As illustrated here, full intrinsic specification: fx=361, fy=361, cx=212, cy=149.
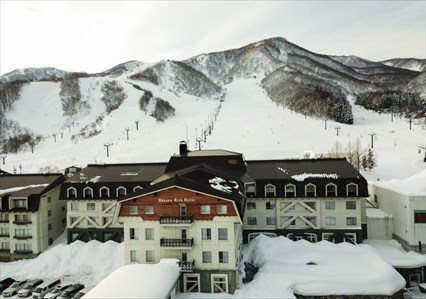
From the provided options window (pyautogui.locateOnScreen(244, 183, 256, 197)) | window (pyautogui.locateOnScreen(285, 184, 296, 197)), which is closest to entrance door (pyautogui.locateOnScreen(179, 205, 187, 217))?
window (pyautogui.locateOnScreen(244, 183, 256, 197))

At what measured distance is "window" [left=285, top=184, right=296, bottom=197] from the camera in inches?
1572

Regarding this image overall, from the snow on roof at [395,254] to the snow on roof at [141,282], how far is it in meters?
20.9

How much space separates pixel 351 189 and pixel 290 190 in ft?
21.1

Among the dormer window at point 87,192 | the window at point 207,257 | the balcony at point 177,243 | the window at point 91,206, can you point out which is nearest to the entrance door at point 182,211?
the balcony at point 177,243

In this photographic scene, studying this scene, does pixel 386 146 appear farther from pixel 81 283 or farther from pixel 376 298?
pixel 81 283

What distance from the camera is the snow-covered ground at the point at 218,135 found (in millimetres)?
82375

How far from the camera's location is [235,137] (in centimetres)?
10162

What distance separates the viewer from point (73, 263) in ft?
129

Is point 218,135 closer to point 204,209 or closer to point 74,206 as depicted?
point 74,206

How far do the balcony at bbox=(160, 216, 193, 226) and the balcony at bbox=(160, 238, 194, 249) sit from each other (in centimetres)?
145

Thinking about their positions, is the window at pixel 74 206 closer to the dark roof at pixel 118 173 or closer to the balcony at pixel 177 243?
the dark roof at pixel 118 173

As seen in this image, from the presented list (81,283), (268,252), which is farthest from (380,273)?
(81,283)

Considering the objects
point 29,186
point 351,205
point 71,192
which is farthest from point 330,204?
point 29,186

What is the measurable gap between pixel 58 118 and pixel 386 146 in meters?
137
